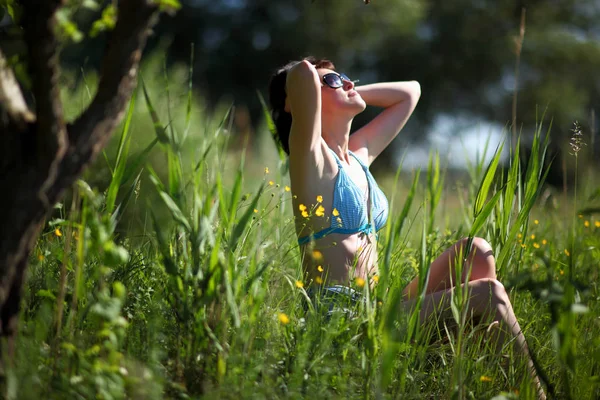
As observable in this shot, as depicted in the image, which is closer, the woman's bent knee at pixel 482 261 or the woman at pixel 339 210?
the woman at pixel 339 210

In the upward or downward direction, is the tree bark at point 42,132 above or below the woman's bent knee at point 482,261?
above

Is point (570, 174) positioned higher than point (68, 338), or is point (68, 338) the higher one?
point (68, 338)

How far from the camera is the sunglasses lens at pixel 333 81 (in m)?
2.40

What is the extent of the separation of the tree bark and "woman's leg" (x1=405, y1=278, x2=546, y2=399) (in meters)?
1.08

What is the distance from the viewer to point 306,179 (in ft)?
7.24

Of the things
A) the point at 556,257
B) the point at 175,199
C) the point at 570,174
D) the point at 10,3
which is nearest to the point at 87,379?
the point at 175,199

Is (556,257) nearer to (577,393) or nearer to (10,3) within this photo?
(577,393)

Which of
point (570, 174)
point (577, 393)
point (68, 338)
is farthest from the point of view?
point (570, 174)

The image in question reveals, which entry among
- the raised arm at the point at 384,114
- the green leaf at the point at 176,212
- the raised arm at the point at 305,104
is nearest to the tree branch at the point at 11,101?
the green leaf at the point at 176,212

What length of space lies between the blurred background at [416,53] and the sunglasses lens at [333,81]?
962 cm

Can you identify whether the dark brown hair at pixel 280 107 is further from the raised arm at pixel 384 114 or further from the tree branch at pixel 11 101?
the tree branch at pixel 11 101

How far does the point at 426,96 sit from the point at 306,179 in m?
11.5

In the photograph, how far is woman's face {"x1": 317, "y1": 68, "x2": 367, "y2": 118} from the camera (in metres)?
2.41

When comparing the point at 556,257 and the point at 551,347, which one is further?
the point at 556,257
